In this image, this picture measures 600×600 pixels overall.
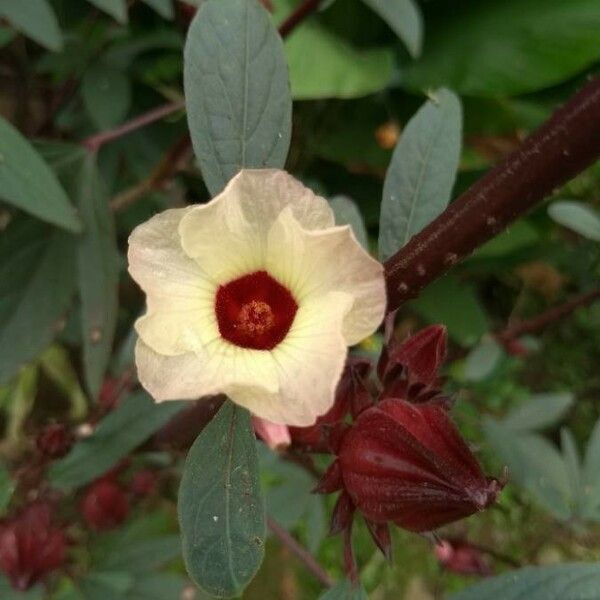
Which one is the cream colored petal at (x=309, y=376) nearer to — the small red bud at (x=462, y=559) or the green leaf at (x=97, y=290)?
the green leaf at (x=97, y=290)

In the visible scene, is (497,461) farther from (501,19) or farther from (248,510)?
(248,510)

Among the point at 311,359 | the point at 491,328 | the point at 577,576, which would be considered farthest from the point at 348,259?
the point at 491,328

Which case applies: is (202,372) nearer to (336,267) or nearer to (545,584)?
(336,267)

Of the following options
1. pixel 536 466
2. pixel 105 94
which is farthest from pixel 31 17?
pixel 536 466

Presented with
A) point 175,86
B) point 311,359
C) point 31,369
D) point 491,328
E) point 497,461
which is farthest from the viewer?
point 491,328

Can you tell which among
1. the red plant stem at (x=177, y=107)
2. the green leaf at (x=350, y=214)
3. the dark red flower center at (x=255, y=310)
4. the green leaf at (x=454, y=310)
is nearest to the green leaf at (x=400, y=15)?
the red plant stem at (x=177, y=107)

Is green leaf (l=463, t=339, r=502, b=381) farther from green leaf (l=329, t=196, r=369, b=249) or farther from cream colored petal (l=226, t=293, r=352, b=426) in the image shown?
cream colored petal (l=226, t=293, r=352, b=426)
